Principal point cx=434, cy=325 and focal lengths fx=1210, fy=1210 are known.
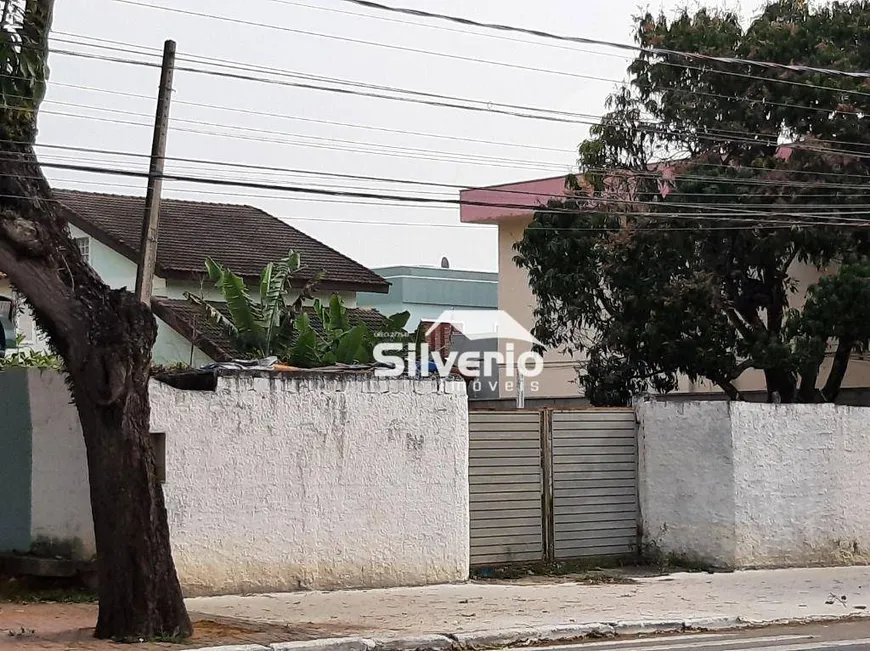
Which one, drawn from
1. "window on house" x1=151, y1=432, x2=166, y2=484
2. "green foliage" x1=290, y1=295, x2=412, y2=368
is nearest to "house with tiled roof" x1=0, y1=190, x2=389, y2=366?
"green foliage" x1=290, y1=295, x2=412, y2=368

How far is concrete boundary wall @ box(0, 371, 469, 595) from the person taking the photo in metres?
12.2

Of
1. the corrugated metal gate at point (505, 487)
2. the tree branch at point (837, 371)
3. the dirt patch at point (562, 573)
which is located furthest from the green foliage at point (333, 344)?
the tree branch at point (837, 371)

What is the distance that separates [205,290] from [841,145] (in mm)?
12426

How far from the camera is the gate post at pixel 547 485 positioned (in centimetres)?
1501

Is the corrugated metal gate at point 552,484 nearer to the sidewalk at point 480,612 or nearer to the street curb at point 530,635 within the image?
the sidewalk at point 480,612

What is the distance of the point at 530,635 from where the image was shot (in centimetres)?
1053

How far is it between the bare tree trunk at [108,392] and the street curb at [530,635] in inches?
29.8

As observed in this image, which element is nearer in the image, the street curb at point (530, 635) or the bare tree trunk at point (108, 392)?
the bare tree trunk at point (108, 392)

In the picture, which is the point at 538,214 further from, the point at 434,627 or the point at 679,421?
the point at 434,627

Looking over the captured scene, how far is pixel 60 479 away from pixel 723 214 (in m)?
12.6

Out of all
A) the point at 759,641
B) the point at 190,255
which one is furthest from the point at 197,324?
the point at 759,641

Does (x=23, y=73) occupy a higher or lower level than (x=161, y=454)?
higher

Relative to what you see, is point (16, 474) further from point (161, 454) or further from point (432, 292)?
point (432, 292)

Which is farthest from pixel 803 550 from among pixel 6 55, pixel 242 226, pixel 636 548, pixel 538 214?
pixel 242 226
